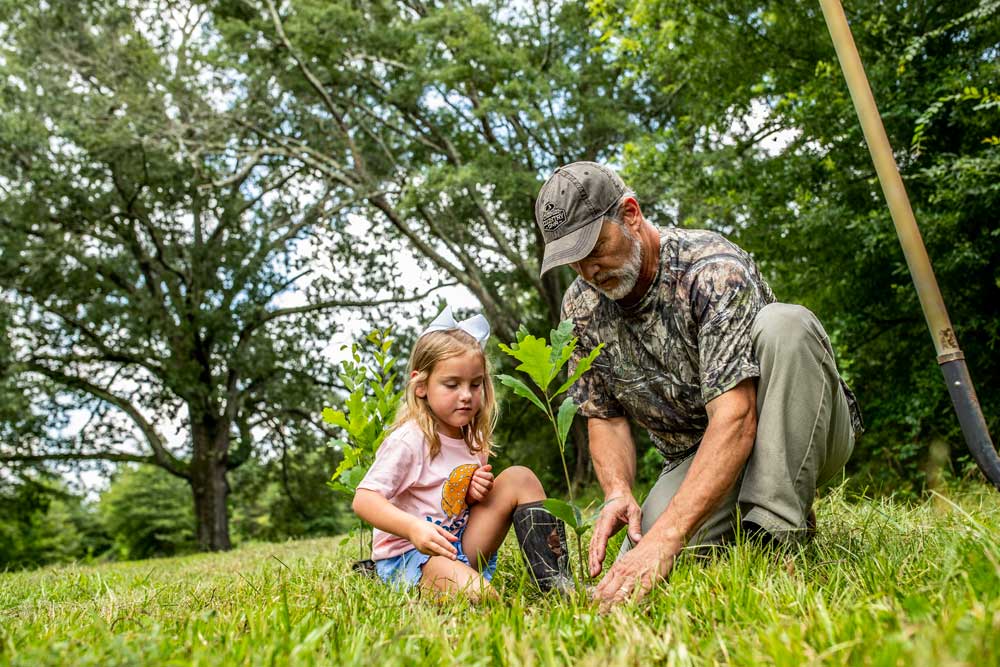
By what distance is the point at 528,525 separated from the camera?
100.0 inches

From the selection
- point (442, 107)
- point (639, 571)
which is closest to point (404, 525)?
point (639, 571)

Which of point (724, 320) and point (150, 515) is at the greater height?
point (724, 320)

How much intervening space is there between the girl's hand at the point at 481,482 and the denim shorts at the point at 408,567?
6.7 inches

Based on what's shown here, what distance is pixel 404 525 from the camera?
7.70ft

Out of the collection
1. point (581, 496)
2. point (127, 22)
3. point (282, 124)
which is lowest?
point (581, 496)

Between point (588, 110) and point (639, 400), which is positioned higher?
point (588, 110)

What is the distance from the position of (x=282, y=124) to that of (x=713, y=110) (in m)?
8.02

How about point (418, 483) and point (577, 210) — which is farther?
point (418, 483)

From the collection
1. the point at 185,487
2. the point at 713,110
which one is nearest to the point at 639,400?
the point at 713,110

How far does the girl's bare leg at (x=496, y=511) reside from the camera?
2697 mm

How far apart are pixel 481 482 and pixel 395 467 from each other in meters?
0.29

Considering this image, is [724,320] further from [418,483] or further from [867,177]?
[867,177]

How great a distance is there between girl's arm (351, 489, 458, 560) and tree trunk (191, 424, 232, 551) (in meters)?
13.9

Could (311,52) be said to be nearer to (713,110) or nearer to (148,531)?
(713,110)
